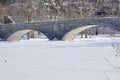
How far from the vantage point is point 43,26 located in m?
52.6

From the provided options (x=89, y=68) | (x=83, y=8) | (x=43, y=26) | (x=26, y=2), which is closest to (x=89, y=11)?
(x=83, y=8)

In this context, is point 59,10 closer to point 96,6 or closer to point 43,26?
point 96,6

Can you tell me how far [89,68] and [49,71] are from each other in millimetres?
1821

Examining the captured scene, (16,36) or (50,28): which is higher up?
(50,28)

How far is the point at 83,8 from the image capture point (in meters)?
81.1

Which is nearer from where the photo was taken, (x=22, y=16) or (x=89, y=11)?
(x=22, y=16)

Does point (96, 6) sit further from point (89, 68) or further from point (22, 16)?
point (89, 68)

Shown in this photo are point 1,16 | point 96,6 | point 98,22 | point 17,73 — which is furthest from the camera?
point 96,6

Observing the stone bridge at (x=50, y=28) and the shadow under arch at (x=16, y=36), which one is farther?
the shadow under arch at (x=16, y=36)

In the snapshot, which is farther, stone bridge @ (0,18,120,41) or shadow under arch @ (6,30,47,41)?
shadow under arch @ (6,30,47,41)

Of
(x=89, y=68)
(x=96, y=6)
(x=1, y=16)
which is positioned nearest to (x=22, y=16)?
(x=1, y=16)

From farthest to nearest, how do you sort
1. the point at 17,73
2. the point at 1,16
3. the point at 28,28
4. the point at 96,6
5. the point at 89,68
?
the point at 96,6 → the point at 1,16 → the point at 28,28 → the point at 89,68 → the point at 17,73

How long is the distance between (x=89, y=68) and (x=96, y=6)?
6564 centimetres

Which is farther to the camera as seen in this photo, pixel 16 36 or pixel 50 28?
pixel 16 36
